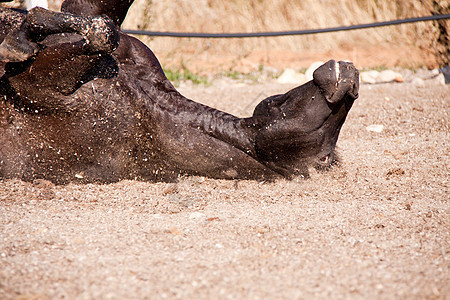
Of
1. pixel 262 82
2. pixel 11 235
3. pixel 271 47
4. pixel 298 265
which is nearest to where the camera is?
pixel 298 265

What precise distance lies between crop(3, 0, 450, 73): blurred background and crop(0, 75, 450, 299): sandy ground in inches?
143

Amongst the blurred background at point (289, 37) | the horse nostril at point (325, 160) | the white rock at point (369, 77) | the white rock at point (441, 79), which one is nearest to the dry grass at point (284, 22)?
the blurred background at point (289, 37)

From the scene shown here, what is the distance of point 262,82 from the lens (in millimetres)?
5047

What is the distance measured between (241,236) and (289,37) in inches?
198

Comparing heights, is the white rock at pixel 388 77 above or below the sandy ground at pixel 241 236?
below

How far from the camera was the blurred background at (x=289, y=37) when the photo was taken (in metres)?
5.80

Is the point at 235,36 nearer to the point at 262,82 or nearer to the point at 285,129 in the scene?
the point at 262,82

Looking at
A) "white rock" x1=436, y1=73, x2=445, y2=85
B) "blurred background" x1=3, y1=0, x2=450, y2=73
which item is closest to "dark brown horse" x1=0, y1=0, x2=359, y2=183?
"white rock" x1=436, y1=73, x2=445, y2=85

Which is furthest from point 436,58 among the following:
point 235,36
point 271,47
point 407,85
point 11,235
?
point 11,235

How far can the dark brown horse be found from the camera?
188 cm

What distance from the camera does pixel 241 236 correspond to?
5.32 ft

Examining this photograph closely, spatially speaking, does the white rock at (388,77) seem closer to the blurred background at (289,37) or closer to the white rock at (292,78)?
the white rock at (292,78)

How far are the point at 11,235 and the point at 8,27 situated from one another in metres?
0.90

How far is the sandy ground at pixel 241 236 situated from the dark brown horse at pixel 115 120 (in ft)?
0.31
